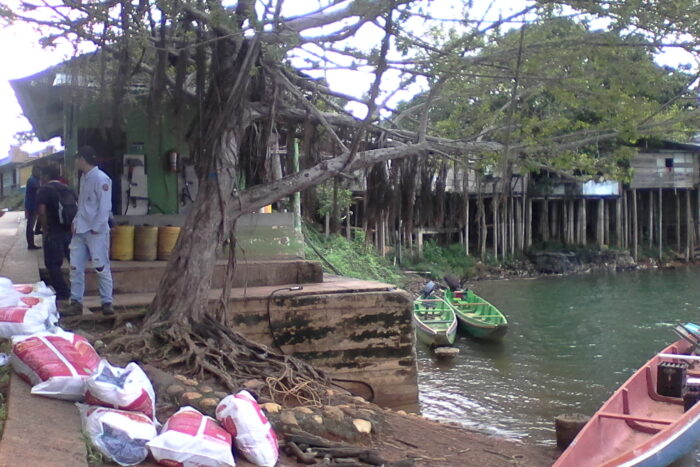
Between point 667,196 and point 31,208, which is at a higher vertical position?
point 667,196

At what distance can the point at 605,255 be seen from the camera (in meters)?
34.1

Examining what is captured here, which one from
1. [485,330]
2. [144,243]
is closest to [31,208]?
[144,243]

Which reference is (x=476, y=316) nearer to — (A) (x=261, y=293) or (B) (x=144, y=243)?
(A) (x=261, y=293)

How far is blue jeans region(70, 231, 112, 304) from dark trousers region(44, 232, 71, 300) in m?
0.80

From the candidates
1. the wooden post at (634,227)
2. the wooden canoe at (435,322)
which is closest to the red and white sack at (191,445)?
the wooden canoe at (435,322)

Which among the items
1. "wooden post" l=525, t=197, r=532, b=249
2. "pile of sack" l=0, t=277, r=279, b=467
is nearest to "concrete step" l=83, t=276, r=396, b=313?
"pile of sack" l=0, t=277, r=279, b=467

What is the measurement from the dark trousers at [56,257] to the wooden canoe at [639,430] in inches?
239

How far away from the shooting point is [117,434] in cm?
408

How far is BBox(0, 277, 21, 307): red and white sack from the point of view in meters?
5.46

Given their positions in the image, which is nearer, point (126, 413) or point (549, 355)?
point (126, 413)

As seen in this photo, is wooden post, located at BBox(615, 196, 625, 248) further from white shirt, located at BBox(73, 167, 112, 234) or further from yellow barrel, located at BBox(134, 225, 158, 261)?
white shirt, located at BBox(73, 167, 112, 234)

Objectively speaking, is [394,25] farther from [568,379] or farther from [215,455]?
[568,379]

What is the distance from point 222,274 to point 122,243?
1.58 m

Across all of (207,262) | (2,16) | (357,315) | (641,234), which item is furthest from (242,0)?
(641,234)
